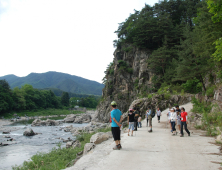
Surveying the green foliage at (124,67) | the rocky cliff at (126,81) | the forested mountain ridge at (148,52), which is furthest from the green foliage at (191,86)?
the green foliage at (124,67)

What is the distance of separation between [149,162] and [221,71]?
1256cm

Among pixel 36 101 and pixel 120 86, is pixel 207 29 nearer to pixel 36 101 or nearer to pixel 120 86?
pixel 120 86

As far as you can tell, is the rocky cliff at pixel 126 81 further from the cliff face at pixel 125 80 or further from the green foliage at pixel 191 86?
the green foliage at pixel 191 86

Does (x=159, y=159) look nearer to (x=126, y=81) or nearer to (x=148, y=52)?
(x=148, y=52)

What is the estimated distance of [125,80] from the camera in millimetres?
49062

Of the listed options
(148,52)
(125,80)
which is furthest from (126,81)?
(148,52)

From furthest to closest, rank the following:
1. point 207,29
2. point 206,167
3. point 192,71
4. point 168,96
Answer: point 168,96 → point 192,71 → point 207,29 → point 206,167

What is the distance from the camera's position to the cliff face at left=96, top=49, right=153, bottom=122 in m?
43.4

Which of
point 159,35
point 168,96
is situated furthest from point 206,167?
point 159,35

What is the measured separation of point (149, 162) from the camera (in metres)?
5.46

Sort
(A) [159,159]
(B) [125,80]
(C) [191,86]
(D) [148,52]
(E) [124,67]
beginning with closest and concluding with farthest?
(A) [159,159] < (C) [191,86] < (D) [148,52] < (E) [124,67] < (B) [125,80]

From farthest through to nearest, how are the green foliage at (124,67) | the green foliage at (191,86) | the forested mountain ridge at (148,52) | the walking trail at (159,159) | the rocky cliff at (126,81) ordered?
the green foliage at (124,67) < the rocky cliff at (126,81) < the forested mountain ridge at (148,52) < the green foliage at (191,86) < the walking trail at (159,159)

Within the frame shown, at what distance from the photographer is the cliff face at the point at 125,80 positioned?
4344cm

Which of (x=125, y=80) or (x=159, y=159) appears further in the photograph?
(x=125, y=80)
